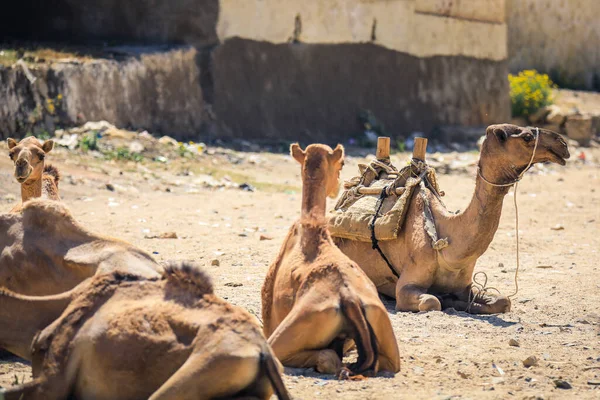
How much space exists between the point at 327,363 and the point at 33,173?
10.1 feet

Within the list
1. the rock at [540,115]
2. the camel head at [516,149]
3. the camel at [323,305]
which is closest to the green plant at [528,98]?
the rock at [540,115]

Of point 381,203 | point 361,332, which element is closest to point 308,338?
point 361,332

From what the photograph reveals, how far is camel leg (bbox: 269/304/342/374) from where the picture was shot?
204 inches

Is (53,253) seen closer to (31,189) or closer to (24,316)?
(24,316)

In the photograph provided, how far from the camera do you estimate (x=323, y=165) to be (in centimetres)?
559

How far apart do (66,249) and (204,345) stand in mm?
1105

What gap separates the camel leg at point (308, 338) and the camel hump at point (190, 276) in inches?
36.2

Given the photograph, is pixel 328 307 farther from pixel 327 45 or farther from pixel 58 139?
pixel 327 45

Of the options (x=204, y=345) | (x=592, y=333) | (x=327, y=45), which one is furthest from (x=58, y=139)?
(x=204, y=345)

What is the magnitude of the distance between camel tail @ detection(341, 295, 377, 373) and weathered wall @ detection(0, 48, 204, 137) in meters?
10.0

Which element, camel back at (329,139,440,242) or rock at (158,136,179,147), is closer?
camel back at (329,139,440,242)

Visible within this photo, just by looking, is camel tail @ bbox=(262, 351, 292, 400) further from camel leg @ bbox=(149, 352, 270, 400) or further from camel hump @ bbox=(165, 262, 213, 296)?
camel hump @ bbox=(165, 262, 213, 296)

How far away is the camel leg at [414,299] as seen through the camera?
23.3ft

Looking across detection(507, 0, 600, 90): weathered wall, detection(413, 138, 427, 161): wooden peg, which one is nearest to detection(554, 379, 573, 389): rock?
detection(413, 138, 427, 161): wooden peg
